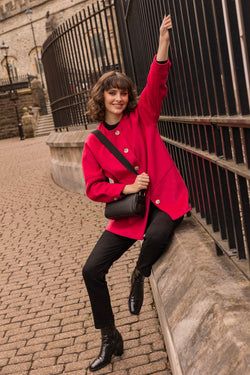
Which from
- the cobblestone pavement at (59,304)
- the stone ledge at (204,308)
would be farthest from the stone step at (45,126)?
the stone ledge at (204,308)

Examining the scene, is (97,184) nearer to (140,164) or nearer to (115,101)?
(140,164)

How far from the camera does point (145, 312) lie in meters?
3.55

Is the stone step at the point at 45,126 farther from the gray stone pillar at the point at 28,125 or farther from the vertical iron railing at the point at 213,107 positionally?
the vertical iron railing at the point at 213,107

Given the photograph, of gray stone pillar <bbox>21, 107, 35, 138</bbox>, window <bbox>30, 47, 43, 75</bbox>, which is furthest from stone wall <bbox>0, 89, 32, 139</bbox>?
window <bbox>30, 47, 43, 75</bbox>

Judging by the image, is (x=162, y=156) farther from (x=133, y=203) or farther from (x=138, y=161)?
(x=133, y=203)

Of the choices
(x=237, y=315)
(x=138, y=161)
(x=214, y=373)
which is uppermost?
(x=138, y=161)

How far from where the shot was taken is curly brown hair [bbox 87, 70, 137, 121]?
3182 mm

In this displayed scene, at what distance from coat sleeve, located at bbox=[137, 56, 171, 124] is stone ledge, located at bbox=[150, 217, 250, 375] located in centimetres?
87

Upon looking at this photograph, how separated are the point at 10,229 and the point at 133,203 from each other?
15.0 ft

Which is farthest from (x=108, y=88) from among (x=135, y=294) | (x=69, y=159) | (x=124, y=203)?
(x=69, y=159)

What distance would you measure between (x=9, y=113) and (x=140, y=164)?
3364 cm

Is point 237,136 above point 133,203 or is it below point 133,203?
above

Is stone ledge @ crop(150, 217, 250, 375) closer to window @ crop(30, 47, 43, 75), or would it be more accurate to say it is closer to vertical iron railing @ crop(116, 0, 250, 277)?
vertical iron railing @ crop(116, 0, 250, 277)

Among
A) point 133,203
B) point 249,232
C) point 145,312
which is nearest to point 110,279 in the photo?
point 145,312
